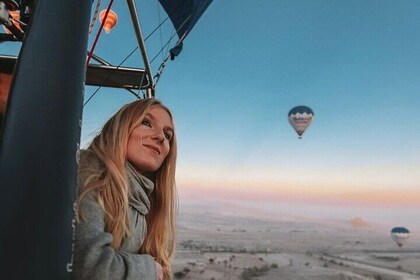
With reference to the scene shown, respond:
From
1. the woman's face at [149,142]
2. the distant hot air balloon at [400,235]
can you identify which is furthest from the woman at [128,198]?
the distant hot air balloon at [400,235]

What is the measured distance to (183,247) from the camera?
75375 millimetres

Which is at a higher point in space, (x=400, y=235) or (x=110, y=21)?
(x=110, y=21)

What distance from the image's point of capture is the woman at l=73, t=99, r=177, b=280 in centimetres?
96

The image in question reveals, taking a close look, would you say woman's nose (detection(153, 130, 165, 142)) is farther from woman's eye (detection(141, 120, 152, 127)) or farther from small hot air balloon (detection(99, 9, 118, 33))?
small hot air balloon (detection(99, 9, 118, 33))

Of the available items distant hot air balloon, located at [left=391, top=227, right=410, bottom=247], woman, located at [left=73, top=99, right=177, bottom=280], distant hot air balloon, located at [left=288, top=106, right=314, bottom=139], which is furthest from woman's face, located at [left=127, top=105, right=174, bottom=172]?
distant hot air balloon, located at [left=391, top=227, right=410, bottom=247]

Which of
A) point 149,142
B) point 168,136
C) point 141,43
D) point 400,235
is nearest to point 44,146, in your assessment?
point 149,142

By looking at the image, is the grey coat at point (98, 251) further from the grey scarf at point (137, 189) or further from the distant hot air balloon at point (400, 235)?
the distant hot air balloon at point (400, 235)

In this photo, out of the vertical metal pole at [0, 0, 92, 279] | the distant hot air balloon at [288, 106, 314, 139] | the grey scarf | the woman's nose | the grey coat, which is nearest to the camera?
the vertical metal pole at [0, 0, 92, 279]

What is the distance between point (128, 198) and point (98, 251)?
1.07 ft

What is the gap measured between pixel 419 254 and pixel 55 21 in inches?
3945

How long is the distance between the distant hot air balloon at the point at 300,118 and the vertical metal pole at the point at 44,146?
22.5m

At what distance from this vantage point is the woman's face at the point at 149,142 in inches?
53.6

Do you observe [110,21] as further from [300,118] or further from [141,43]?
[300,118]

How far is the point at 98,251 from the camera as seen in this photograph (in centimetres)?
94
